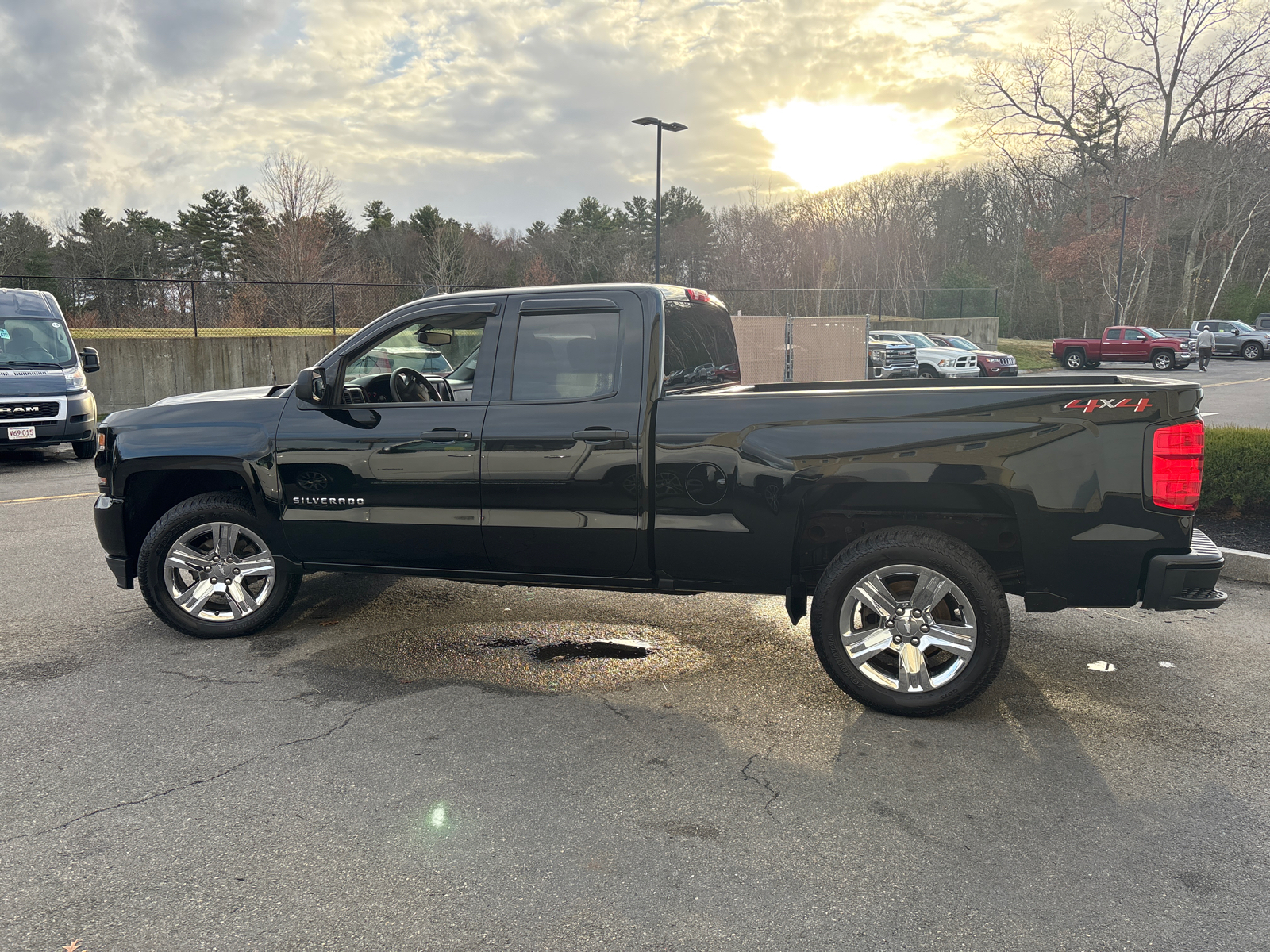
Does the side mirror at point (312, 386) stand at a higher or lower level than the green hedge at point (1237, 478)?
higher

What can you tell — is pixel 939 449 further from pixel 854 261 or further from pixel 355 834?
pixel 854 261

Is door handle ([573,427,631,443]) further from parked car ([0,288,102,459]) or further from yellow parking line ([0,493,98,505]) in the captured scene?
parked car ([0,288,102,459])

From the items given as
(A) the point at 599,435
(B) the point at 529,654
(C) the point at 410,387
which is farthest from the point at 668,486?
(C) the point at 410,387

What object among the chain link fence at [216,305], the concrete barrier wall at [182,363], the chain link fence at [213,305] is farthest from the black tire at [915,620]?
the chain link fence at [213,305]

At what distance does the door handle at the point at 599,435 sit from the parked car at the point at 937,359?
2482 cm

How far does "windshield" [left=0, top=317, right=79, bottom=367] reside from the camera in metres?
12.4

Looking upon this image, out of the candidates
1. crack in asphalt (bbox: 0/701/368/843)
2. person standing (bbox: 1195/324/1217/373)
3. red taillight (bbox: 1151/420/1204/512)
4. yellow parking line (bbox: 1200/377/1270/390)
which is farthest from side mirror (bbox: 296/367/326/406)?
person standing (bbox: 1195/324/1217/373)

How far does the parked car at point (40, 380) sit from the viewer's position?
11.8 m

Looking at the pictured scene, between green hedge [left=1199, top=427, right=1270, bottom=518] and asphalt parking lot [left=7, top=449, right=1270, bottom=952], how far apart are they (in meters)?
2.81

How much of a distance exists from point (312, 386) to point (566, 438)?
1492 mm

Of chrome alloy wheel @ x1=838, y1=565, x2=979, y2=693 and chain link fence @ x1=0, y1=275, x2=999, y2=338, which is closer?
chrome alloy wheel @ x1=838, y1=565, x2=979, y2=693

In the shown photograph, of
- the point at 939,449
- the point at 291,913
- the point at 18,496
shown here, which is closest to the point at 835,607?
the point at 939,449

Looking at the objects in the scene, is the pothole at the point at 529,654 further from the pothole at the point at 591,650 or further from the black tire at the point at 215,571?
the black tire at the point at 215,571

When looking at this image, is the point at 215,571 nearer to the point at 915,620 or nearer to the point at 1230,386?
the point at 915,620
